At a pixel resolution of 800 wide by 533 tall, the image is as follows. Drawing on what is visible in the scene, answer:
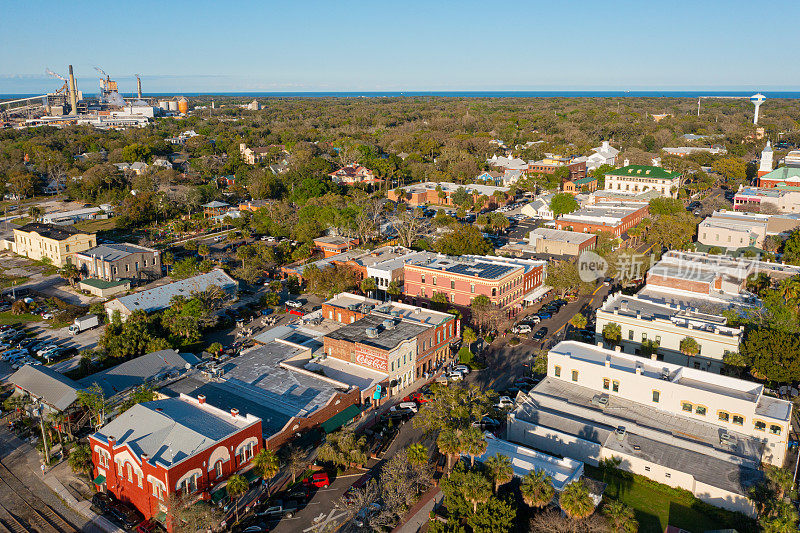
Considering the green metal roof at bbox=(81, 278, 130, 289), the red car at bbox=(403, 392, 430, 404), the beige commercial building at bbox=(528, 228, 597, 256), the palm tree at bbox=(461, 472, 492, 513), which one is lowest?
the red car at bbox=(403, 392, 430, 404)

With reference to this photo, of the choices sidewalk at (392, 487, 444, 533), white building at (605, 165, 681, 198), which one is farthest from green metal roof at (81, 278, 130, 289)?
white building at (605, 165, 681, 198)

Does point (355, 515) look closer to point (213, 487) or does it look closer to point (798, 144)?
point (213, 487)

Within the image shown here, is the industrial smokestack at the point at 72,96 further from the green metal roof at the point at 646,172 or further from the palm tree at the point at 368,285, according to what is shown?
the palm tree at the point at 368,285

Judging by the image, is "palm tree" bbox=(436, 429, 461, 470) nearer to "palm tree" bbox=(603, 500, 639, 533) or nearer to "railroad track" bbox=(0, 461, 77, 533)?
"palm tree" bbox=(603, 500, 639, 533)

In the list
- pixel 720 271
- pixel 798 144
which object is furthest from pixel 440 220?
pixel 798 144

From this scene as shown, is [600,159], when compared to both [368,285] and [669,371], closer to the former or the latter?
[368,285]
